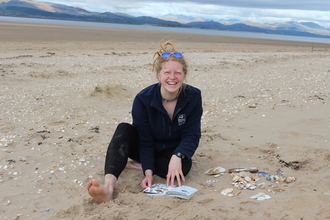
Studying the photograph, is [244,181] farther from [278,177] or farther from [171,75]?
[171,75]

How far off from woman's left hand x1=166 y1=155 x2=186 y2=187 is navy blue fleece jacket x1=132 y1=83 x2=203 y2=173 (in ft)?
0.42

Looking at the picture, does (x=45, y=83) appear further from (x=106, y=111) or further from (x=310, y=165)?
(x=310, y=165)

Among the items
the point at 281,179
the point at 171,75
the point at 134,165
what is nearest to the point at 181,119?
the point at 171,75

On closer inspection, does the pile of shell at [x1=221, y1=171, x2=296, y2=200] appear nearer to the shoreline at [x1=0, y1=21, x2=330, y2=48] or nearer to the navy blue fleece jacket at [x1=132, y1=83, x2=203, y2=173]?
the navy blue fleece jacket at [x1=132, y1=83, x2=203, y2=173]

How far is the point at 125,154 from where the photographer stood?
3.49m

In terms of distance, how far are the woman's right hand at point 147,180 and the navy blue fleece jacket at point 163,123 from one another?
0.23 feet

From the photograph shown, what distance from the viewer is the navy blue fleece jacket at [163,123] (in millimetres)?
3559

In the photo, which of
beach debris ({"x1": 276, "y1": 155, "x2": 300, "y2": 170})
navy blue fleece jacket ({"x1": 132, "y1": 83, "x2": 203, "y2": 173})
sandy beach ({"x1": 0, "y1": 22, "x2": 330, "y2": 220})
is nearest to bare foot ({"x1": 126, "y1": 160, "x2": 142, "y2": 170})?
sandy beach ({"x1": 0, "y1": 22, "x2": 330, "y2": 220})

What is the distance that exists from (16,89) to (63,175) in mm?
4867

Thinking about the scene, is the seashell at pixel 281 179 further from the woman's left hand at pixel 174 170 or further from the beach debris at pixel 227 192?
the woman's left hand at pixel 174 170

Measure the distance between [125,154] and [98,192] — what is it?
2.24ft

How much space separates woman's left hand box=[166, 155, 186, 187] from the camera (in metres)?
3.36

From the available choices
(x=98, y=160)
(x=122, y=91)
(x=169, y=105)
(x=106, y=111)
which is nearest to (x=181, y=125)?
(x=169, y=105)

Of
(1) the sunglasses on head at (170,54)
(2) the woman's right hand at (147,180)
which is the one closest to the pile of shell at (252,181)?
(2) the woman's right hand at (147,180)
